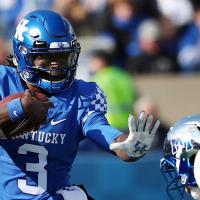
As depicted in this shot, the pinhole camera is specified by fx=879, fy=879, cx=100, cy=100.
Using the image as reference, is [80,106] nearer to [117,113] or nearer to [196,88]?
[117,113]

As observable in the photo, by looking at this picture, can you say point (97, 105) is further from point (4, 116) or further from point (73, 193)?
point (4, 116)

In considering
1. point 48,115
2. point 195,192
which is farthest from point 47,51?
point 195,192

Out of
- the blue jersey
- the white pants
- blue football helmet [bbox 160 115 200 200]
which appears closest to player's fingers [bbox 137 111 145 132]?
blue football helmet [bbox 160 115 200 200]

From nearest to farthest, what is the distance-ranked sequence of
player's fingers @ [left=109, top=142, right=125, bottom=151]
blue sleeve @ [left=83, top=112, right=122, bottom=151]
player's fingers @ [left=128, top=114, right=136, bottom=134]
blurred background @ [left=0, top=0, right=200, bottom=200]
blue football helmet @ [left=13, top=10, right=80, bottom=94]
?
player's fingers @ [left=128, top=114, right=136, bottom=134], player's fingers @ [left=109, top=142, right=125, bottom=151], blue sleeve @ [left=83, top=112, right=122, bottom=151], blue football helmet @ [left=13, top=10, right=80, bottom=94], blurred background @ [left=0, top=0, right=200, bottom=200]

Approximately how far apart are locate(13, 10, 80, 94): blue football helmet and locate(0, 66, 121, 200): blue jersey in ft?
0.37

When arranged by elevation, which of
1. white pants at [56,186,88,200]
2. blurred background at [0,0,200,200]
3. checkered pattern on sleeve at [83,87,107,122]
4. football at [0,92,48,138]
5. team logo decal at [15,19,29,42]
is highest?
team logo decal at [15,19,29,42]

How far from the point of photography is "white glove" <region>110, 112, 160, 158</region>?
4.29 metres

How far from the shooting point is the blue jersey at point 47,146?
488cm

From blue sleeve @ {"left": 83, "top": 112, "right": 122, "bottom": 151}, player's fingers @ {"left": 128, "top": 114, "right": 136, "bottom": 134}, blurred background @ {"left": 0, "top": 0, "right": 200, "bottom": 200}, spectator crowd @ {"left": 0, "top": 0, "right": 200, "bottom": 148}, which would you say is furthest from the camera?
spectator crowd @ {"left": 0, "top": 0, "right": 200, "bottom": 148}

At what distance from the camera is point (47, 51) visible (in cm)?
485

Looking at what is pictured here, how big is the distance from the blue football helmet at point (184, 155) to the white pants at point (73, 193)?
0.60 m

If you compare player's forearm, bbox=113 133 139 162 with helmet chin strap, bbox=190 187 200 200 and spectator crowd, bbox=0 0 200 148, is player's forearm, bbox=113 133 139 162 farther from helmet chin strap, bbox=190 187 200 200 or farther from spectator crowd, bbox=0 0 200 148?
spectator crowd, bbox=0 0 200 148

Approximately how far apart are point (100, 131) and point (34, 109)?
0.52 metres

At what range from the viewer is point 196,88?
33.4ft
